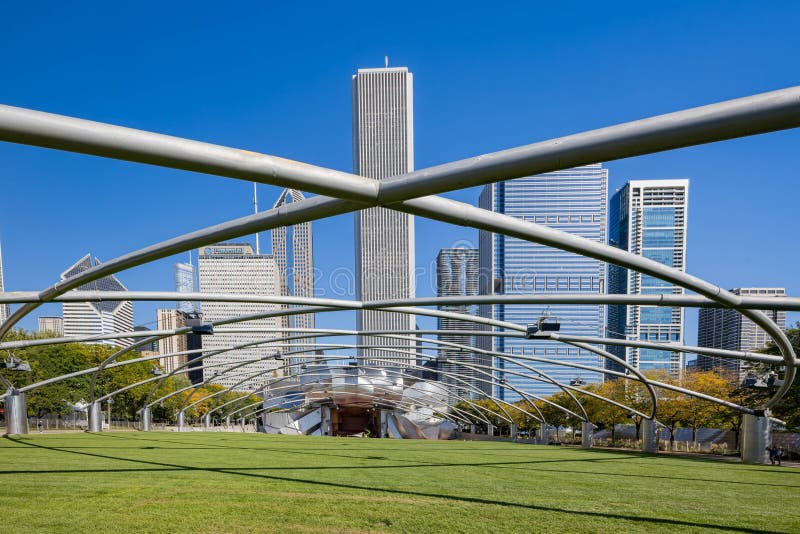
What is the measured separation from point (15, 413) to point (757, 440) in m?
43.0

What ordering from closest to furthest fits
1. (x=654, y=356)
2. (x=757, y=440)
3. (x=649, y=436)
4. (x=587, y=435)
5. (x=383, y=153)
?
1. (x=757, y=440)
2. (x=649, y=436)
3. (x=587, y=435)
4. (x=654, y=356)
5. (x=383, y=153)

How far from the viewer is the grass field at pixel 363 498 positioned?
7027 mm

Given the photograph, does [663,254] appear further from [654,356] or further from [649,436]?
[649,436]

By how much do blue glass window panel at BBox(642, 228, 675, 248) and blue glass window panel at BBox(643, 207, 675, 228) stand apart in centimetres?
152

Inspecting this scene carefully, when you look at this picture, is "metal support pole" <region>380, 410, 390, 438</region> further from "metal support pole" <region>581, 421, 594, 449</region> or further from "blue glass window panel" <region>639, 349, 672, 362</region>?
"blue glass window panel" <region>639, 349, 672, 362</region>

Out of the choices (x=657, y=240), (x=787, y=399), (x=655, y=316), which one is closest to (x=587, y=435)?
(x=787, y=399)

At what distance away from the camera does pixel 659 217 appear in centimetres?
9144

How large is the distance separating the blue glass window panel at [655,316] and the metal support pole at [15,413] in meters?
89.3

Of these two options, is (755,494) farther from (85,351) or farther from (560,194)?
(85,351)

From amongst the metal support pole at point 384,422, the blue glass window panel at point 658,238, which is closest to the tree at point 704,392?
the metal support pole at point 384,422

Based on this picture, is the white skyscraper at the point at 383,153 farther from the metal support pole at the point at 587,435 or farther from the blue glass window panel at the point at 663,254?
the metal support pole at the point at 587,435

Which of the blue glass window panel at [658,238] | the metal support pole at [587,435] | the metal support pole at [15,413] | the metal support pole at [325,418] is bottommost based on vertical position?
the metal support pole at [325,418]

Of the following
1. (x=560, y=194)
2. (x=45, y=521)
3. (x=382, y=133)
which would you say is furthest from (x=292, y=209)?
(x=382, y=133)

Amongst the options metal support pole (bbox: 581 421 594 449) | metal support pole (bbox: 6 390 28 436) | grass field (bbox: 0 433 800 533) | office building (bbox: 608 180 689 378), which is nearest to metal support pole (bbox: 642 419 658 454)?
metal support pole (bbox: 581 421 594 449)
